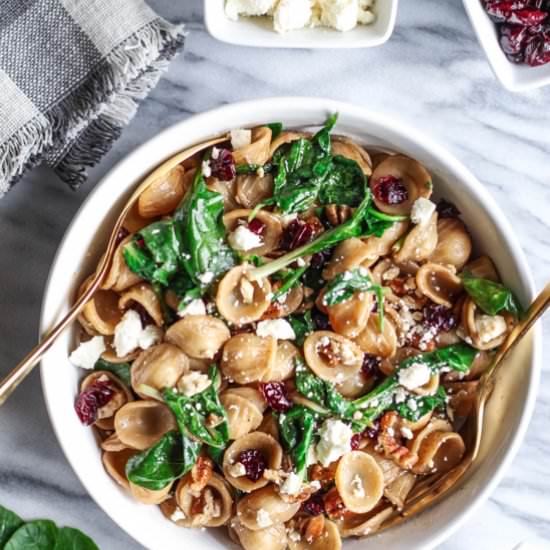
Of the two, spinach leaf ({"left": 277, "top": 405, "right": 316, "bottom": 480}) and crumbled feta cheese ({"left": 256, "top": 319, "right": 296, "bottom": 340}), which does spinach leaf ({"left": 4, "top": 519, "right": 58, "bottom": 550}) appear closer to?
spinach leaf ({"left": 277, "top": 405, "right": 316, "bottom": 480})

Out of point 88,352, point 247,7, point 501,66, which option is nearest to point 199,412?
point 88,352

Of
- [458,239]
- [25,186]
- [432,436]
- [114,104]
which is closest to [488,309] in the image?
[458,239]

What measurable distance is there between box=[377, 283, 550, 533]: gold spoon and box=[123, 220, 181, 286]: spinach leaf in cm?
74

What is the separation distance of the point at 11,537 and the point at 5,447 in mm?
217

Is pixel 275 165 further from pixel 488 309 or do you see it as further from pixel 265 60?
pixel 488 309

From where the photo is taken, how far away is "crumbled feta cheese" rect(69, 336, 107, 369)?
197cm

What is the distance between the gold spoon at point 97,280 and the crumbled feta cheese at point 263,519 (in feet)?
1.90

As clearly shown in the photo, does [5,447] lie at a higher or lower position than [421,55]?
lower

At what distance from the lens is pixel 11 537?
217 centimetres

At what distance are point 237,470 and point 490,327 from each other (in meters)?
0.63

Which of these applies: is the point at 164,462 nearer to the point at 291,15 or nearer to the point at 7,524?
the point at 7,524

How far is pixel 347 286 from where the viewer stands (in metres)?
1.91

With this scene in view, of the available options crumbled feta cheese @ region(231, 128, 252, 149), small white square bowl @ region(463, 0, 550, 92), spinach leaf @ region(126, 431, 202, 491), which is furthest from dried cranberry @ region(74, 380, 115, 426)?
small white square bowl @ region(463, 0, 550, 92)

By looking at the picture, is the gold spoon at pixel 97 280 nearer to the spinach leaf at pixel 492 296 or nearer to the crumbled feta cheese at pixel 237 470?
the crumbled feta cheese at pixel 237 470
